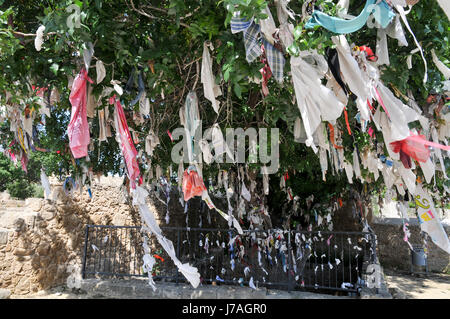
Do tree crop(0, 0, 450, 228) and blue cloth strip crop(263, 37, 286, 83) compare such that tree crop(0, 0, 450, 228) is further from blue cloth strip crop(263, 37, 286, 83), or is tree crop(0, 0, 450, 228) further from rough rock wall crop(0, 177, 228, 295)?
rough rock wall crop(0, 177, 228, 295)

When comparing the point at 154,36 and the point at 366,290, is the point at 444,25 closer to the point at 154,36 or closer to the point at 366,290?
the point at 154,36

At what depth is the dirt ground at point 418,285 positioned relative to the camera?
677 cm

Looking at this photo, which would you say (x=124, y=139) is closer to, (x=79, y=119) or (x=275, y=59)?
(x=79, y=119)

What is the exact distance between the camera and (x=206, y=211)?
401 inches

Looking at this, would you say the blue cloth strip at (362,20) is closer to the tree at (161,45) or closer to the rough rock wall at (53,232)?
the tree at (161,45)

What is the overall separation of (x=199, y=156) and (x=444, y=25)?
2917mm

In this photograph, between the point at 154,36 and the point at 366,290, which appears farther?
the point at 366,290

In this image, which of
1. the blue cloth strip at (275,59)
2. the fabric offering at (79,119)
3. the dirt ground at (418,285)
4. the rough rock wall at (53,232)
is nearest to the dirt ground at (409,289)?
the dirt ground at (418,285)

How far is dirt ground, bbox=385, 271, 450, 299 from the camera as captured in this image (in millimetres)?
6772

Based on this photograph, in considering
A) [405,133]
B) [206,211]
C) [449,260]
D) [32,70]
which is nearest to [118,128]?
[32,70]

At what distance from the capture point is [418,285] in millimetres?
8156

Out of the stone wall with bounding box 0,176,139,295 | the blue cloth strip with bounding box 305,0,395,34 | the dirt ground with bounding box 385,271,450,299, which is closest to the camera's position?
the blue cloth strip with bounding box 305,0,395,34

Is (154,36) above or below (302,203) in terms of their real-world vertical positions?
above

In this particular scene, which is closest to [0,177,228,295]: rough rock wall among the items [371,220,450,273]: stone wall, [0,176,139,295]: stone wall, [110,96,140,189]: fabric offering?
[0,176,139,295]: stone wall
